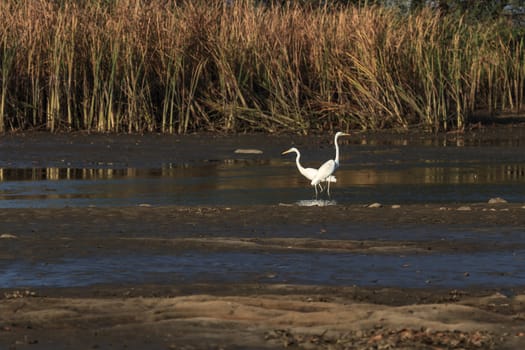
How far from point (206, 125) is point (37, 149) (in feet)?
12.9

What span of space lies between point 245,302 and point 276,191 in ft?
23.6

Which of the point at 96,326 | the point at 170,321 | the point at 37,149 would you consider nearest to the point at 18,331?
the point at 96,326

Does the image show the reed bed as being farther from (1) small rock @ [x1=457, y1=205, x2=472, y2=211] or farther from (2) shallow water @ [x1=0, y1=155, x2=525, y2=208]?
(1) small rock @ [x1=457, y1=205, x2=472, y2=211]

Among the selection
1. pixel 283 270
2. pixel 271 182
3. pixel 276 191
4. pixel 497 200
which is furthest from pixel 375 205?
pixel 283 270

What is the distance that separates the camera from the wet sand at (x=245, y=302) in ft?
19.0

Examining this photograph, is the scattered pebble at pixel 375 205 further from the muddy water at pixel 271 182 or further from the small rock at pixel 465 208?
the small rock at pixel 465 208

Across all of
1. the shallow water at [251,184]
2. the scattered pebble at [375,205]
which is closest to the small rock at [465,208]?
the scattered pebble at [375,205]

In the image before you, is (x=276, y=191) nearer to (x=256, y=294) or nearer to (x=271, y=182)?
(x=271, y=182)

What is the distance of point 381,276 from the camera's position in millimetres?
7695

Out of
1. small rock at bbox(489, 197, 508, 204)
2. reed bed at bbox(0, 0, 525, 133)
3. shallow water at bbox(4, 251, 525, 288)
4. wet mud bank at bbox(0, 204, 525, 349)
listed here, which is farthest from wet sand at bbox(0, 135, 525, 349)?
reed bed at bbox(0, 0, 525, 133)

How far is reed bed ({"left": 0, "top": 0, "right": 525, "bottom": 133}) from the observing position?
20.9 m

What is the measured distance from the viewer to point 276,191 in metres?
13.8

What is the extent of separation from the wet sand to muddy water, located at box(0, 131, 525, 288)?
10.2 inches

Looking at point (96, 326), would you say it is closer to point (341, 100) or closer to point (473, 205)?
point (473, 205)
